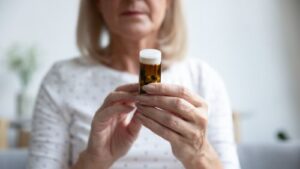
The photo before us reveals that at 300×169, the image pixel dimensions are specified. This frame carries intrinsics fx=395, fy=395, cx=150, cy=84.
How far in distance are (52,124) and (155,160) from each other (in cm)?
27

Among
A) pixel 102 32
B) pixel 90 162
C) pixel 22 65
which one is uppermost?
pixel 102 32

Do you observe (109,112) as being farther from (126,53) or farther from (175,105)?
(126,53)

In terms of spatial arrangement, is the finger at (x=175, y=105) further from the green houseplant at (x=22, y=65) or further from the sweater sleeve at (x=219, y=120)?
the green houseplant at (x=22, y=65)

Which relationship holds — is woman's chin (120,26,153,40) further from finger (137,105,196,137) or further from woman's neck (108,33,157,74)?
finger (137,105,196,137)

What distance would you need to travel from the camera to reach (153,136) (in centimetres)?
99

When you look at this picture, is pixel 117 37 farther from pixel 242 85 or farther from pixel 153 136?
pixel 242 85

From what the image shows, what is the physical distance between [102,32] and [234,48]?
1.70m

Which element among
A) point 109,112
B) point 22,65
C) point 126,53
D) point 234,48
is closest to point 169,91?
point 109,112

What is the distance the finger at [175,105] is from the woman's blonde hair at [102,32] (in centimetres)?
38

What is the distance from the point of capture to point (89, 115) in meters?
1.00

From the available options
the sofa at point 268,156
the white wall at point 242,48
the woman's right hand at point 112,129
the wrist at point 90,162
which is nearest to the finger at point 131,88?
the woman's right hand at point 112,129


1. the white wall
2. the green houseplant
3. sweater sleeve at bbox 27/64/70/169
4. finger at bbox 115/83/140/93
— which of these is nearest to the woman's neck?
sweater sleeve at bbox 27/64/70/169

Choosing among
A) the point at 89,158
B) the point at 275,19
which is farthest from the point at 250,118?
the point at 89,158

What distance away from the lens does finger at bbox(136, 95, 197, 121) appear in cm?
73
